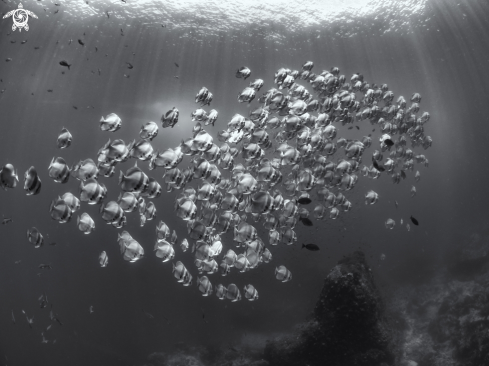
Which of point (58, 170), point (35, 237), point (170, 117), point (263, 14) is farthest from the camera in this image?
point (263, 14)

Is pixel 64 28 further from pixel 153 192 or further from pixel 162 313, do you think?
pixel 162 313

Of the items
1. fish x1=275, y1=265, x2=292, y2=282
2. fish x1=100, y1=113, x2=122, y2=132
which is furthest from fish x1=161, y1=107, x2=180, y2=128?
fish x1=275, y1=265, x2=292, y2=282

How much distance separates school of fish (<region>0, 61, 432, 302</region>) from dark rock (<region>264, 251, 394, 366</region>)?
10.7 feet

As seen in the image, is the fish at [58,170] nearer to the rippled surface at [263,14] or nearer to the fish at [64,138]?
the fish at [64,138]

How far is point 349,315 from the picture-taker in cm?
1038

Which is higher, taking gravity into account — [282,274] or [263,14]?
[263,14]

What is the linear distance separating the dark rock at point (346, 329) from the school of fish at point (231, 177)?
10.7 ft

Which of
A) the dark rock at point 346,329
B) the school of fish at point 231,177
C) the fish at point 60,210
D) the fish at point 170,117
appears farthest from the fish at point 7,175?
the dark rock at point 346,329

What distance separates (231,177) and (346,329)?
273 inches

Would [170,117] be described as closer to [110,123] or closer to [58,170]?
[110,123]

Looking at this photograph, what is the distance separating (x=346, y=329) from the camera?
10531mm

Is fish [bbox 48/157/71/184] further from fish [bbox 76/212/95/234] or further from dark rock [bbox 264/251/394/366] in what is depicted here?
dark rock [bbox 264/251/394/366]

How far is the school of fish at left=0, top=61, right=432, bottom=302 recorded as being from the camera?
194 inches

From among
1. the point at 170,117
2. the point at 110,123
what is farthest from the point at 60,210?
the point at 170,117
